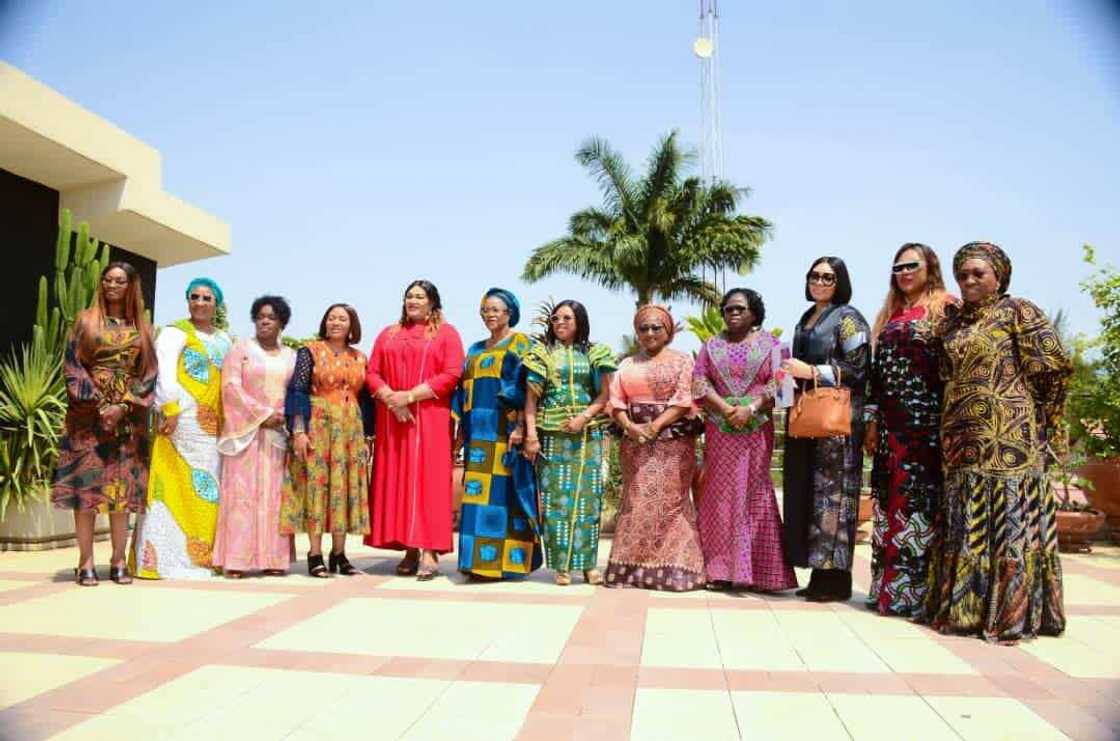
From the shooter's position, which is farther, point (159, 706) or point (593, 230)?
point (593, 230)

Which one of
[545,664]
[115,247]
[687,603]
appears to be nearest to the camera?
[545,664]

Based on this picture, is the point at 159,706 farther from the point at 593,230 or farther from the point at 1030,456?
the point at 593,230

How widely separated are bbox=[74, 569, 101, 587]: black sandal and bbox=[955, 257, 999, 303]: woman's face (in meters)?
5.19

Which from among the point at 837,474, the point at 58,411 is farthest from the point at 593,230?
the point at 837,474

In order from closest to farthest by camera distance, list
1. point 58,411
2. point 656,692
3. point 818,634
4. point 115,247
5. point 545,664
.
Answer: point 656,692
point 545,664
point 818,634
point 58,411
point 115,247

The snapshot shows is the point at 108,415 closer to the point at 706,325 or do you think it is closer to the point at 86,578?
the point at 86,578

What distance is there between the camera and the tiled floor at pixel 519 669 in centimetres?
276

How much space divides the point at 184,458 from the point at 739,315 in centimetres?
361

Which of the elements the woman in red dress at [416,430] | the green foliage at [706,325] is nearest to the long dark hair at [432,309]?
the woman in red dress at [416,430]

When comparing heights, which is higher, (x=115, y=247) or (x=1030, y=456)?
(x=115, y=247)

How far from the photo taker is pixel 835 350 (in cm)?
489

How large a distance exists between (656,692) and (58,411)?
19.8 ft

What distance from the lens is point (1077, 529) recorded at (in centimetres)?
768

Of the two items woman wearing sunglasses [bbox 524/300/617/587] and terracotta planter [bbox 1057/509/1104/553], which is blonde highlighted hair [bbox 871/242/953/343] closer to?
A: woman wearing sunglasses [bbox 524/300/617/587]
